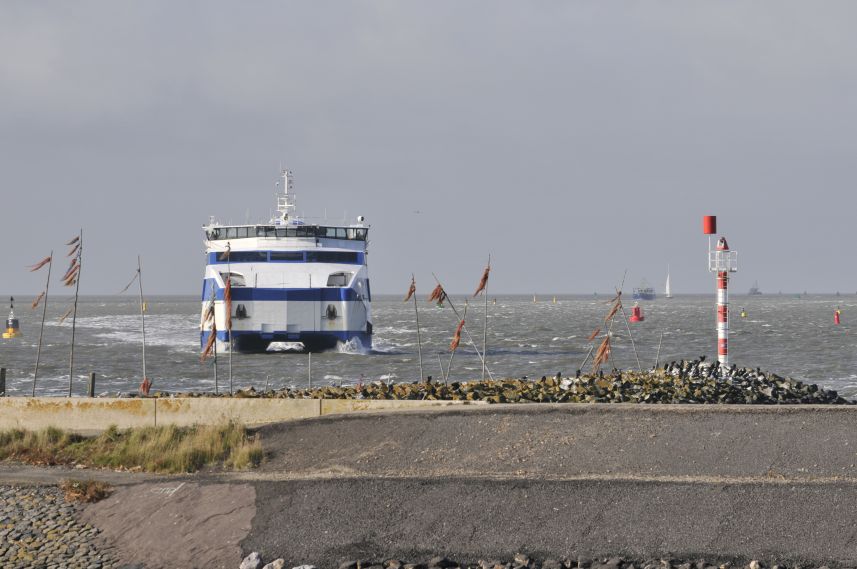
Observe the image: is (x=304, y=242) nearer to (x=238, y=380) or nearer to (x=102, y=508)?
(x=238, y=380)

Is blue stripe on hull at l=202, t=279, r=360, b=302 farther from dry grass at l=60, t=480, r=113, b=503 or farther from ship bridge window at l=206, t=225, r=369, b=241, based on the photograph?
dry grass at l=60, t=480, r=113, b=503

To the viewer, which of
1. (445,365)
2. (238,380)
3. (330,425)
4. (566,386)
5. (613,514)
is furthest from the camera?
(445,365)

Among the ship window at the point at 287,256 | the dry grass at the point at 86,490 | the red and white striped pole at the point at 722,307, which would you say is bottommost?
Answer: the dry grass at the point at 86,490

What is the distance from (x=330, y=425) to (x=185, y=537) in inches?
161

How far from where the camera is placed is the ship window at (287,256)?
45.0 metres

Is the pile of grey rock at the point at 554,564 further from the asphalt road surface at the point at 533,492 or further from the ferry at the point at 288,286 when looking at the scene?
the ferry at the point at 288,286

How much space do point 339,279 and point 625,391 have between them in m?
28.9

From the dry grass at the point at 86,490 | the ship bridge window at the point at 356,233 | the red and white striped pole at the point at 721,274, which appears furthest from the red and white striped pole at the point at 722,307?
the ship bridge window at the point at 356,233

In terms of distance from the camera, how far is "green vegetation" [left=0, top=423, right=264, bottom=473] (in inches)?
575

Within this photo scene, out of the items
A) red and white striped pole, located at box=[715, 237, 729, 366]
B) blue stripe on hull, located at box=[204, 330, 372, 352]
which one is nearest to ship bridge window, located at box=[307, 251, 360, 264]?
blue stripe on hull, located at box=[204, 330, 372, 352]

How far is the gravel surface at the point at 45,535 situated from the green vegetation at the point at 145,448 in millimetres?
1613

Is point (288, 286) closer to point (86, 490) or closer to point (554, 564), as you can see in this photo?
point (86, 490)

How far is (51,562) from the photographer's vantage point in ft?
37.7

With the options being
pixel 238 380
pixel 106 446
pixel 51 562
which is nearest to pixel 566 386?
pixel 106 446
